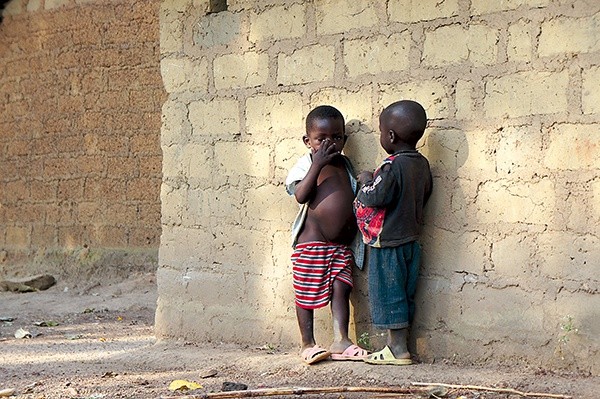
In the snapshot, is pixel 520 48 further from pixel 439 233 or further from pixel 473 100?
pixel 439 233

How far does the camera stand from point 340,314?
16.7ft

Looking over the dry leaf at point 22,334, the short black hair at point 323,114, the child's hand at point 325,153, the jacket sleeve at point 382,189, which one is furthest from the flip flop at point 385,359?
the dry leaf at point 22,334

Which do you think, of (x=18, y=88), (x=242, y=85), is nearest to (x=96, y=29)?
(x=18, y=88)

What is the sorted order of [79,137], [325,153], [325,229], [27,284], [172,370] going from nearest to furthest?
[325,153], [325,229], [172,370], [27,284], [79,137]

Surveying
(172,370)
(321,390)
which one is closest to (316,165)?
(321,390)

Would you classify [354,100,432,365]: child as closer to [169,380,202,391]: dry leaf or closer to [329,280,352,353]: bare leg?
[329,280,352,353]: bare leg

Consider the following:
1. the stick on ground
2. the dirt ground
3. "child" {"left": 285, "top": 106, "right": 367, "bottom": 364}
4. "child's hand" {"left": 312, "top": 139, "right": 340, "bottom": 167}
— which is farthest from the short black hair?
the stick on ground

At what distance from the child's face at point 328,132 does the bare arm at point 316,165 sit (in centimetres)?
3

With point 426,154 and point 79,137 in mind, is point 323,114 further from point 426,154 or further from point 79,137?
point 79,137

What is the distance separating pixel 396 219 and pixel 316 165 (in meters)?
0.52

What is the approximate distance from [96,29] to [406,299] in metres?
5.69

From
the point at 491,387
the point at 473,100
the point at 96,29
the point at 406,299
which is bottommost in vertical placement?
the point at 491,387

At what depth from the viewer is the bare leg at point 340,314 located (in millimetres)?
5063

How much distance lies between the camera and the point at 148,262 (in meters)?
9.30
